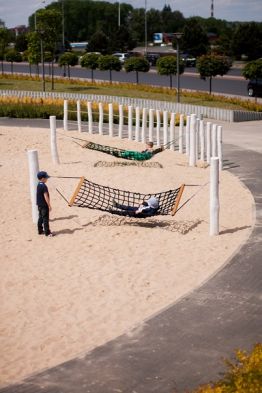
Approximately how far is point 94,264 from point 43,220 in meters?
2.15

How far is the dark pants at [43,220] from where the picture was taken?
13461mm

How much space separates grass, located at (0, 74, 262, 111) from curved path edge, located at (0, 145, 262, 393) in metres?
24.8

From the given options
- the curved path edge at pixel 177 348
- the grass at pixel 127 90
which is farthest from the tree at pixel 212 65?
the curved path edge at pixel 177 348

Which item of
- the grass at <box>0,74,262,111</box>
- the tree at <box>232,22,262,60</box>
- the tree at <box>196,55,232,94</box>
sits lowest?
the grass at <box>0,74,262,111</box>

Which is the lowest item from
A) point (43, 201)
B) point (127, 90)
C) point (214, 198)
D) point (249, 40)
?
point (43, 201)

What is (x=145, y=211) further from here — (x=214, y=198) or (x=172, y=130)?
(x=172, y=130)

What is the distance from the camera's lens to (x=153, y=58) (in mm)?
67750

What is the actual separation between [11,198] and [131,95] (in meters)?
24.0

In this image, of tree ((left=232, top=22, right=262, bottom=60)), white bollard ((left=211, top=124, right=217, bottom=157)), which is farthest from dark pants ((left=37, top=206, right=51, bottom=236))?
tree ((left=232, top=22, right=262, bottom=60))

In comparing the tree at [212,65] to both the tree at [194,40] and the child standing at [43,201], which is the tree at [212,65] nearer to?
the child standing at [43,201]

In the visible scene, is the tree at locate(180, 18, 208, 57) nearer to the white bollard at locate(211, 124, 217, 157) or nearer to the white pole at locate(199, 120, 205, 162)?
the white pole at locate(199, 120, 205, 162)

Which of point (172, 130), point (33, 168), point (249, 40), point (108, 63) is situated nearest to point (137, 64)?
point (108, 63)

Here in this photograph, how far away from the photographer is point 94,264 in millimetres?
11930

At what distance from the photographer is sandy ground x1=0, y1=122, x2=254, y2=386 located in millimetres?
9078
